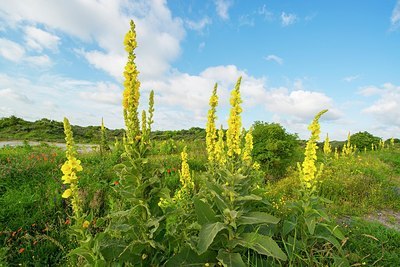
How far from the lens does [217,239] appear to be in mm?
2850

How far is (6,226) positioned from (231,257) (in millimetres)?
5345

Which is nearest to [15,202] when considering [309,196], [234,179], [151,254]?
[151,254]

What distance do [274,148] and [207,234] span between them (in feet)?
26.8

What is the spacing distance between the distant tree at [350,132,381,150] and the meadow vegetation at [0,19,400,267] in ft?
34.5

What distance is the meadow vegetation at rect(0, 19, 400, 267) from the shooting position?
8.51 feet

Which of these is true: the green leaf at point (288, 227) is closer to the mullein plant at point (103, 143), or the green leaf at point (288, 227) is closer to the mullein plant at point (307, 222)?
the mullein plant at point (307, 222)

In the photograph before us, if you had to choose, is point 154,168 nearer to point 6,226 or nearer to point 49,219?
point 49,219

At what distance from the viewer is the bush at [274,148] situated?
34.0 ft

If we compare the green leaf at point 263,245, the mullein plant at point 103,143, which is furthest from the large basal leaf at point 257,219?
the mullein plant at point 103,143

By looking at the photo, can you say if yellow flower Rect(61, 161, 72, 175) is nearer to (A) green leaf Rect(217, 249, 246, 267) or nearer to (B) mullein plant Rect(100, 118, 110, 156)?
(A) green leaf Rect(217, 249, 246, 267)

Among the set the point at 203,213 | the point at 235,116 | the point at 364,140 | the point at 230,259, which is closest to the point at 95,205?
the point at 203,213

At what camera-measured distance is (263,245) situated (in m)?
2.69

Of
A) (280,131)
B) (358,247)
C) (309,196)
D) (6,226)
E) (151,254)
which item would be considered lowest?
(6,226)

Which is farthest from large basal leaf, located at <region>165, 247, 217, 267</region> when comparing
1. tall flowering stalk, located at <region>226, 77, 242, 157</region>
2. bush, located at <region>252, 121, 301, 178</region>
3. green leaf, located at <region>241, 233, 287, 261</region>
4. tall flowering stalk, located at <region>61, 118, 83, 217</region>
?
bush, located at <region>252, 121, 301, 178</region>
